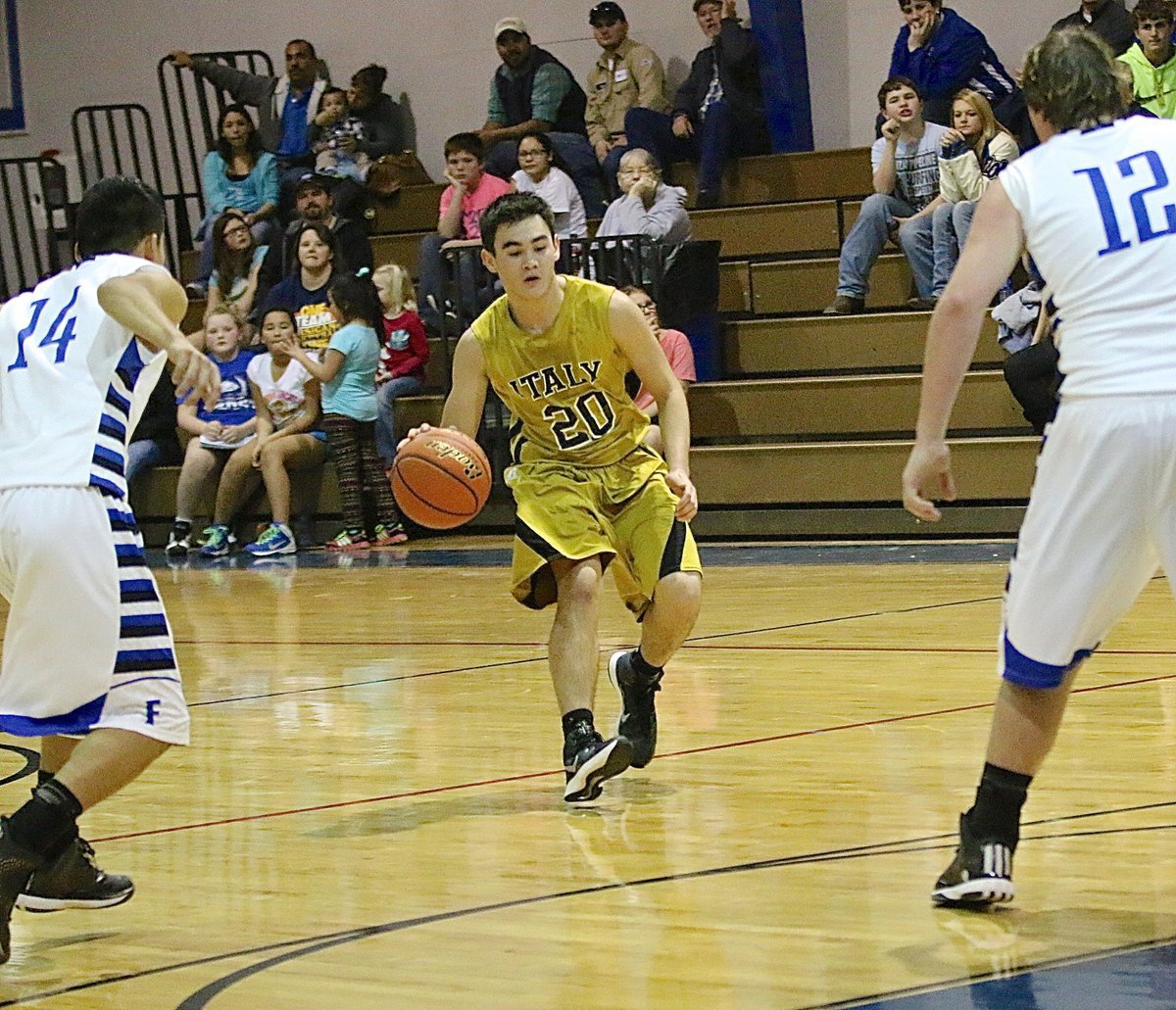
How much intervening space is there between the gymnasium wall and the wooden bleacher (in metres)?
0.90

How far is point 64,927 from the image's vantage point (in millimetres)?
3758

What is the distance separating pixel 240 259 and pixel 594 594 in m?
9.10

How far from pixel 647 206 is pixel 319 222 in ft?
7.55

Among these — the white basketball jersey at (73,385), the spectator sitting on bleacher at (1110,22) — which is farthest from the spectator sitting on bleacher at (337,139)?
the white basketball jersey at (73,385)

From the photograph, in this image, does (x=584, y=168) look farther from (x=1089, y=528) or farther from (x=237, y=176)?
(x=1089, y=528)

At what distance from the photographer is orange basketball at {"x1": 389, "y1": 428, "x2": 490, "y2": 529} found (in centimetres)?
507

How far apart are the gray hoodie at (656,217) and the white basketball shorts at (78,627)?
8502mm

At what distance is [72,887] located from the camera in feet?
12.1

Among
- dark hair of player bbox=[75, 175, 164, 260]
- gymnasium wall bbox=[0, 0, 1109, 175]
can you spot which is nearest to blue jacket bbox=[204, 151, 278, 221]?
gymnasium wall bbox=[0, 0, 1109, 175]

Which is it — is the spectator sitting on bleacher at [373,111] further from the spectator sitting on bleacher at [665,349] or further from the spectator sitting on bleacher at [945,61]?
the spectator sitting on bleacher at [945,61]

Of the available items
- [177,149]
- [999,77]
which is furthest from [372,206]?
[999,77]

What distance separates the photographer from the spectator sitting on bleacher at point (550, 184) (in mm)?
12555

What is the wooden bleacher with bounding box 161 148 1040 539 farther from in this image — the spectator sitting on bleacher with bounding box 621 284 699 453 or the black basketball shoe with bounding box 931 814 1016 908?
the black basketball shoe with bounding box 931 814 1016 908

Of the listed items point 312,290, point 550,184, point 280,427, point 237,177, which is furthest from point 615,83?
point 280,427
